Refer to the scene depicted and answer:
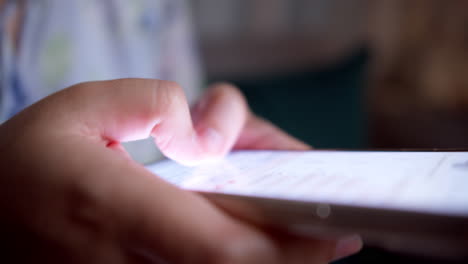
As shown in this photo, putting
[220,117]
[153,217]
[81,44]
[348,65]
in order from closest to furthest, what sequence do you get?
[153,217] → [220,117] → [81,44] → [348,65]

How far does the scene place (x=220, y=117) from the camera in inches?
12.6

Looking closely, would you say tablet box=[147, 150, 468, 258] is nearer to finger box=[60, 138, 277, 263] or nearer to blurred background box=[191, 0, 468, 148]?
finger box=[60, 138, 277, 263]

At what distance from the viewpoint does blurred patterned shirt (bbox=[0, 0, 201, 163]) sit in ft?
1.22

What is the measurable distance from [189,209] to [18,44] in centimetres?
31

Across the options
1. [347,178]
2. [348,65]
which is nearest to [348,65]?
[348,65]

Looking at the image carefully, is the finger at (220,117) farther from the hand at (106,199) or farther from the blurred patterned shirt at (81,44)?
the blurred patterned shirt at (81,44)

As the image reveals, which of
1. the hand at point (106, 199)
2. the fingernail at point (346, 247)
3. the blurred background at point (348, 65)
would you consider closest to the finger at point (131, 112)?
the hand at point (106, 199)

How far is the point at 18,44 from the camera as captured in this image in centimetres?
38

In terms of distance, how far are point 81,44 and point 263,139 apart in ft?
0.84

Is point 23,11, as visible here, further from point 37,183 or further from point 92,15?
point 37,183

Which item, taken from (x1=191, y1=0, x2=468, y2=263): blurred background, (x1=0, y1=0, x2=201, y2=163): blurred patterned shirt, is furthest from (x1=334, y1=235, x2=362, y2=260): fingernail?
(x1=191, y1=0, x2=468, y2=263): blurred background

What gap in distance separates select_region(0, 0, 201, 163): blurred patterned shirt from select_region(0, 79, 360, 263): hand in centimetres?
18

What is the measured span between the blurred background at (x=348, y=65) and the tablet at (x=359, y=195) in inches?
18.2

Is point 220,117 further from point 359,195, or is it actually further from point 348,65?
point 348,65
